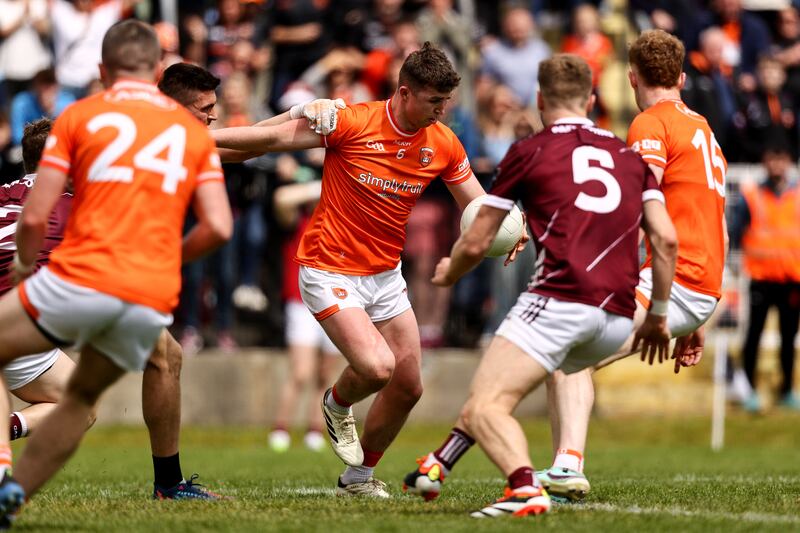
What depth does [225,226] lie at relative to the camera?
6.12 meters

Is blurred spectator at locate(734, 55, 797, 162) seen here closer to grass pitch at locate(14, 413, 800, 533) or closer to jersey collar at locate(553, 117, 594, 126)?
grass pitch at locate(14, 413, 800, 533)

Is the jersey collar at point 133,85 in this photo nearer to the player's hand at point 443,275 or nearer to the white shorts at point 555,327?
the player's hand at point 443,275

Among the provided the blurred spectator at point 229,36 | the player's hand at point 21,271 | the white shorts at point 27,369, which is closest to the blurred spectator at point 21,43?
the blurred spectator at point 229,36

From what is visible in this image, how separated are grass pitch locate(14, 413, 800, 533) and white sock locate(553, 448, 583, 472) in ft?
0.75

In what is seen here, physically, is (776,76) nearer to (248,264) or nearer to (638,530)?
(248,264)

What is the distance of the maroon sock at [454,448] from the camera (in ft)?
21.9

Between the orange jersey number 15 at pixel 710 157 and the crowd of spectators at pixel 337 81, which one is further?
the crowd of spectators at pixel 337 81

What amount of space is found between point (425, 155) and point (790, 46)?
1193 cm

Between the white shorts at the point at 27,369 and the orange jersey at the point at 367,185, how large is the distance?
67.4 inches

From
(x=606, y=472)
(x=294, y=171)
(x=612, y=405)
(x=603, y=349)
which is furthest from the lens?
(x=612, y=405)

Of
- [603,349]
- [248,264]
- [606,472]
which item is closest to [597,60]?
[248,264]

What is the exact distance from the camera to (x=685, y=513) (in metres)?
6.89

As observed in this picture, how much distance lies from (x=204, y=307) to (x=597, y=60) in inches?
247

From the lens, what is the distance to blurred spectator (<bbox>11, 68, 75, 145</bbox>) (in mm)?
15297
